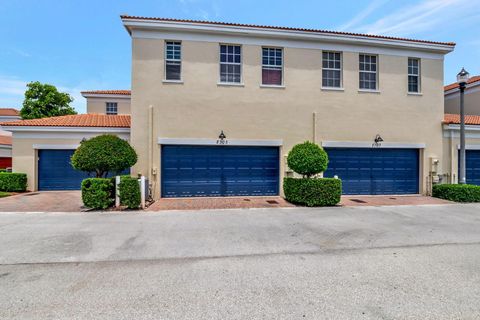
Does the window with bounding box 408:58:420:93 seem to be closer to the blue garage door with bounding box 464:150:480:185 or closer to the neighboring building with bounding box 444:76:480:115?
the blue garage door with bounding box 464:150:480:185

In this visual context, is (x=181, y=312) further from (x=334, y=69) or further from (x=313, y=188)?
(x=334, y=69)

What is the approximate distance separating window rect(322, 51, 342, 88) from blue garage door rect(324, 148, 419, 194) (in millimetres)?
3606

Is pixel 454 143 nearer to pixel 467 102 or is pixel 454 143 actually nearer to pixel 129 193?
pixel 467 102

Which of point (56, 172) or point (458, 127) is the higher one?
point (458, 127)

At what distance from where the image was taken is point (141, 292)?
360 centimetres

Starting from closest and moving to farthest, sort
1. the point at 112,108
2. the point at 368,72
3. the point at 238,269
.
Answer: the point at 238,269 < the point at 368,72 < the point at 112,108

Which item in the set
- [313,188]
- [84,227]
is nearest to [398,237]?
[313,188]

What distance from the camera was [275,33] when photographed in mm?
12367

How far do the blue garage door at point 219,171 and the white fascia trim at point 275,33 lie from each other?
5.79 metres

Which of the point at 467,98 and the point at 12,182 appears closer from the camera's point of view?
the point at 12,182

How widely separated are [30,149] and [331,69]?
17.3m

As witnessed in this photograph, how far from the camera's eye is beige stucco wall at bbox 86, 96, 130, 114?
22.5 meters

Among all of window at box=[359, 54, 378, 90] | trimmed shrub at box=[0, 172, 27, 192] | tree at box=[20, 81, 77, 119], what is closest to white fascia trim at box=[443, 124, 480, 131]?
window at box=[359, 54, 378, 90]

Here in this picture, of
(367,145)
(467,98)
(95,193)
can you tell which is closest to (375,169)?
(367,145)
